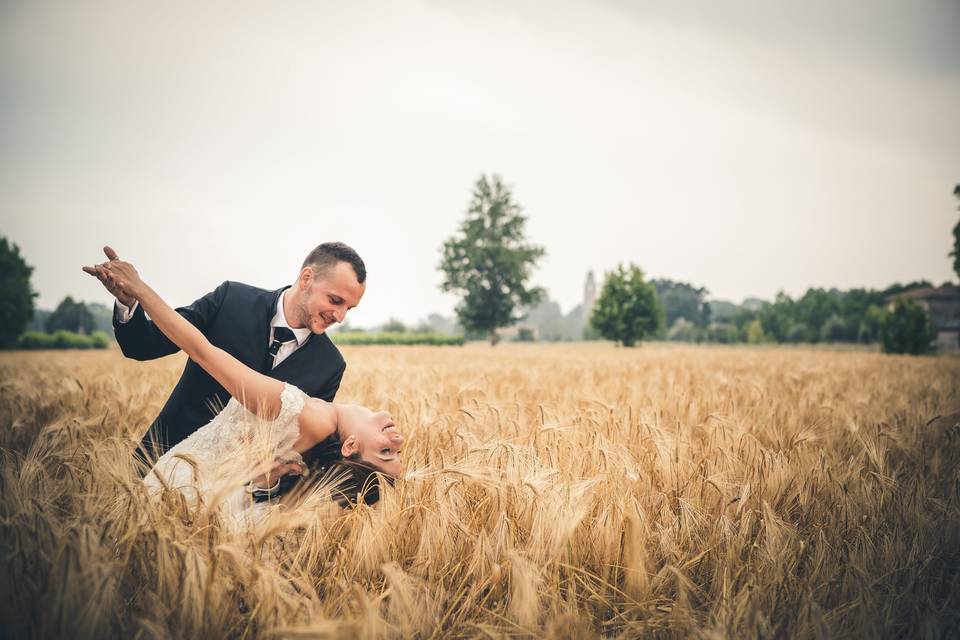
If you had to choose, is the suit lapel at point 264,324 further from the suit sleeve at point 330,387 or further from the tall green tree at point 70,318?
Answer: the tall green tree at point 70,318

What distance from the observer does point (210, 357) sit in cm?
150

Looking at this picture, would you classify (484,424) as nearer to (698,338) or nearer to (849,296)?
(698,338)

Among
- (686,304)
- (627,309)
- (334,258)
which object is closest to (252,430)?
(334,258)

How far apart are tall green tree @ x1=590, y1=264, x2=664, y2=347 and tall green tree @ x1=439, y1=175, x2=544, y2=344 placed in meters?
5.98

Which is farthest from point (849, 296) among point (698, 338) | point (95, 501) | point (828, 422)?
point (95, 501)

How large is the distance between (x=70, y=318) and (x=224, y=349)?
189 feet

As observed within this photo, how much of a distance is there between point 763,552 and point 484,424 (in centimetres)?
153

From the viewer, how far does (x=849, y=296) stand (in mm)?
62156

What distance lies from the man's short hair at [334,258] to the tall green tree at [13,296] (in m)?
41.0

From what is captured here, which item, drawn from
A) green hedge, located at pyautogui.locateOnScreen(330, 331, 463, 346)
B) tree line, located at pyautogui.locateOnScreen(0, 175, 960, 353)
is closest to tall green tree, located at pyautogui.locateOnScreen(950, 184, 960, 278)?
tree line, located at pyautogui.locateOnScreen(0, 175, 960, 353)

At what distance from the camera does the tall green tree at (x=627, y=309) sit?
35375mm

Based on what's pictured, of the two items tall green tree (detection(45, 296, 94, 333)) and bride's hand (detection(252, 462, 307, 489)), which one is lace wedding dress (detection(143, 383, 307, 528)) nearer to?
bride's hand (detection(252, 462, 307, 489))

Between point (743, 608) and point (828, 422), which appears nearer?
point (743, 608)

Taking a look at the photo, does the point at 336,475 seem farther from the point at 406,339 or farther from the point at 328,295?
the point at 406,339
